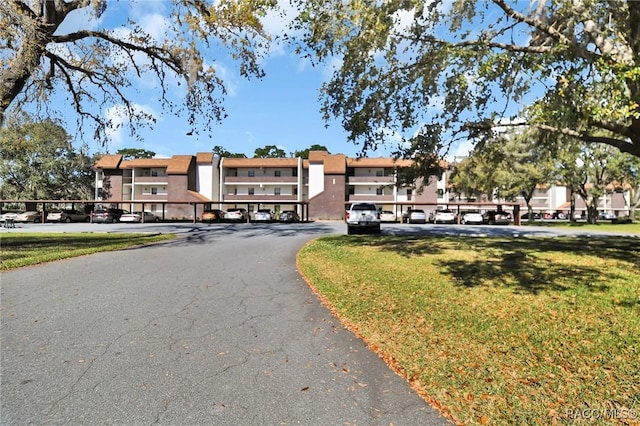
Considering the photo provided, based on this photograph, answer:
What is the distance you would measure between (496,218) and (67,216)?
48.5 meters

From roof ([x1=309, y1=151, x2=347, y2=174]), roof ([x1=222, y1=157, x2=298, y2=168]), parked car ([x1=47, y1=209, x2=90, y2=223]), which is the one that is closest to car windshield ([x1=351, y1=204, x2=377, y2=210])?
roof ([x1=309, y1=151, x2=347, y2=174])

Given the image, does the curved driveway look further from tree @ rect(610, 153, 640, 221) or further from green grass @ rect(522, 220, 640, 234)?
tree @ rect(610, 153, 640, 221)

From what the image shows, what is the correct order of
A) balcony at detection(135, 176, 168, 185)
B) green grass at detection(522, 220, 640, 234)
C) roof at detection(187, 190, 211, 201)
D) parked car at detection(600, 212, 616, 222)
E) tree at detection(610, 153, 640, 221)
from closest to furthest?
green grass at detection(522, 220, 640, 234) < tree at detection(610, 153, 640, 221) < roof at detection(187, 190, 211, 201) < balcony at detection(135, 176, 168, 185) < parked car at detection(600, 212, 616, 222)

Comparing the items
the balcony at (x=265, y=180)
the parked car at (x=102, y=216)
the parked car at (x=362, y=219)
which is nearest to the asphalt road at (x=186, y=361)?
the parked car at (x=362, y=219)

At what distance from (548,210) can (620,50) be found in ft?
283

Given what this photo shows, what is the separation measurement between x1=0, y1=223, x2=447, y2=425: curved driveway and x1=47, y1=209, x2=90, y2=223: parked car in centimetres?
4272

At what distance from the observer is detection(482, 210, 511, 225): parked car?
40.2 m

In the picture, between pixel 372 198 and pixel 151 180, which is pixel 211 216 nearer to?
pixel 151 180

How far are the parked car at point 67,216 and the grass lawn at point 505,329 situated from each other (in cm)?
4414

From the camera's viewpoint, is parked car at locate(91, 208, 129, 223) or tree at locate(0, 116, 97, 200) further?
tree at locate(0, 116, 97, 200)

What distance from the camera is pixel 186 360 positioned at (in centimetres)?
416

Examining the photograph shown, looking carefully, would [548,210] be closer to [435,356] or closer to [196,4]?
[196,4]

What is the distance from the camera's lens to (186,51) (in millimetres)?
15898

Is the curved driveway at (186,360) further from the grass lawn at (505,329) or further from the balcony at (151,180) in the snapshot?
the balcony at (151,180)
